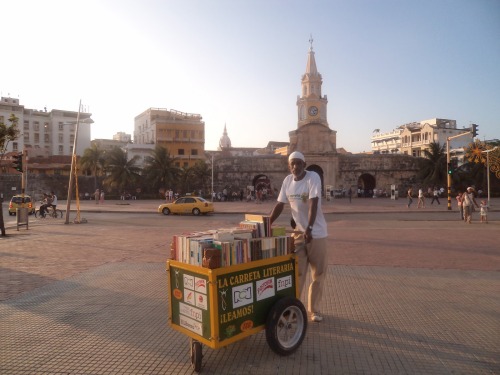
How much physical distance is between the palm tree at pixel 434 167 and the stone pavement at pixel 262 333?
127 ft

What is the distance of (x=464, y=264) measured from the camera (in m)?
8.19

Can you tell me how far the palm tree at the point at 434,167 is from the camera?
44.3 meters

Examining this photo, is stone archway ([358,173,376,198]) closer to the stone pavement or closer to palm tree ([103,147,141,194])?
palm tree ([103,147,141,194])

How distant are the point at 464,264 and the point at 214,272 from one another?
6.85 meters

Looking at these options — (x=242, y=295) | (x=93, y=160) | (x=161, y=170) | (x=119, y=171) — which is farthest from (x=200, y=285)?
(x=93, y=160)

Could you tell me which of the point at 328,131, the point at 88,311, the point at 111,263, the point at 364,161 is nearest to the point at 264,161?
the point at 328,131

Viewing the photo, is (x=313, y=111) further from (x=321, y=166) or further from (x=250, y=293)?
(x=250, y=293)

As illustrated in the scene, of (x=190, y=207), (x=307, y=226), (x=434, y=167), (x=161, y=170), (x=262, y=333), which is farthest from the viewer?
(x=434, y=167)

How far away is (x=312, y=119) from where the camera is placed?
49.3 metres

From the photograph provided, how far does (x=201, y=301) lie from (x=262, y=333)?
1347mm

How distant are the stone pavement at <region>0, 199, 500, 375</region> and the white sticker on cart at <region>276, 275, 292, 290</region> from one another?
67 cm

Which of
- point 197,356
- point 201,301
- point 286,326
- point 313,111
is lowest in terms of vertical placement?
point 197,356

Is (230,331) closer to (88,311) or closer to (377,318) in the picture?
(377,318)

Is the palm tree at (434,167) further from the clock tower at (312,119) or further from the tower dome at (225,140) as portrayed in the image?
the tower dome at (225,140)
